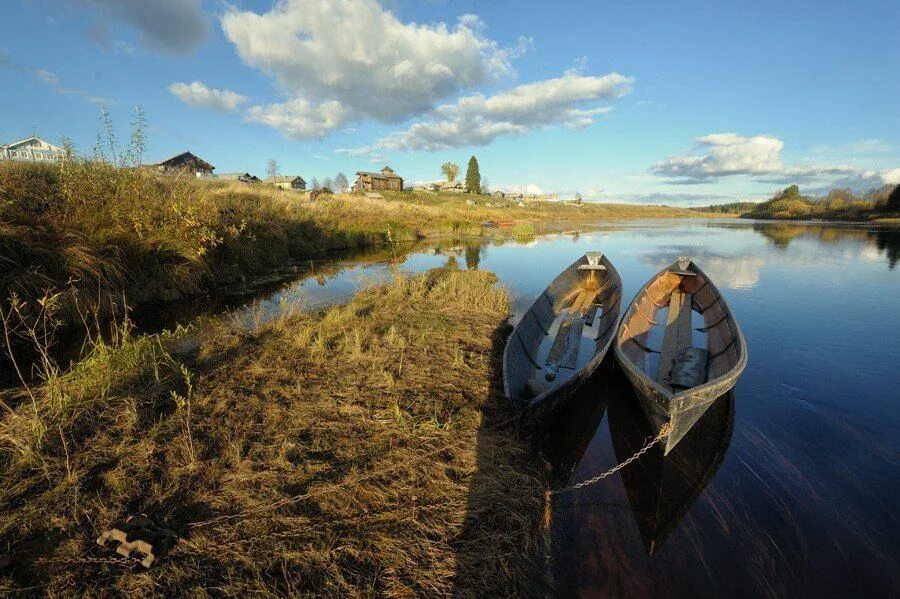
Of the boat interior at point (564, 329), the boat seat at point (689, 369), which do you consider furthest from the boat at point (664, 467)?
the boat interior at point (564, 329)

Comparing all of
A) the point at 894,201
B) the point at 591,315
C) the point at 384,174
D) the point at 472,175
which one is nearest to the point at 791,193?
the point at 894,201

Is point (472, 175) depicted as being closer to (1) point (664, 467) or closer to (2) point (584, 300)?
(2) point (584, 300)

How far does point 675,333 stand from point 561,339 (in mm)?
2868

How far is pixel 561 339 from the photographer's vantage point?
29.5ft

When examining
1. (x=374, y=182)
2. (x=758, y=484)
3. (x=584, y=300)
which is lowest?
(x=758, y=484)

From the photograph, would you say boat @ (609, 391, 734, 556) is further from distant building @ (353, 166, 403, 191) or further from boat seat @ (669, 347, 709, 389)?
distant building @ (353, 166, 403, 191)

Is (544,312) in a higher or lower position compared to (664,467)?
higher

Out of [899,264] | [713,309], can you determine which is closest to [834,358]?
[713,309]

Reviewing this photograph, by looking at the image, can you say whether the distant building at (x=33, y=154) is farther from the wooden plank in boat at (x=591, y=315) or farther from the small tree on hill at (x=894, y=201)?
the small tree on hill at (x=894, y=201)

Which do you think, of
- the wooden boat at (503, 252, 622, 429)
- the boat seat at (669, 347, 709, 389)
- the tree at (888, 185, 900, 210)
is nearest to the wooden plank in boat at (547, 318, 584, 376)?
the wooden boat at (503, 252, 622, 429)

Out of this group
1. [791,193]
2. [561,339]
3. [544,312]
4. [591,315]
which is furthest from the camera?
[791,193]

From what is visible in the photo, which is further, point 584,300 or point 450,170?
point 450,170

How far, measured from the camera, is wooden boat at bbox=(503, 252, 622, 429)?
16.9ft

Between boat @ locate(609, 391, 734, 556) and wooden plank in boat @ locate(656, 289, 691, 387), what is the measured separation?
3.39 ft
